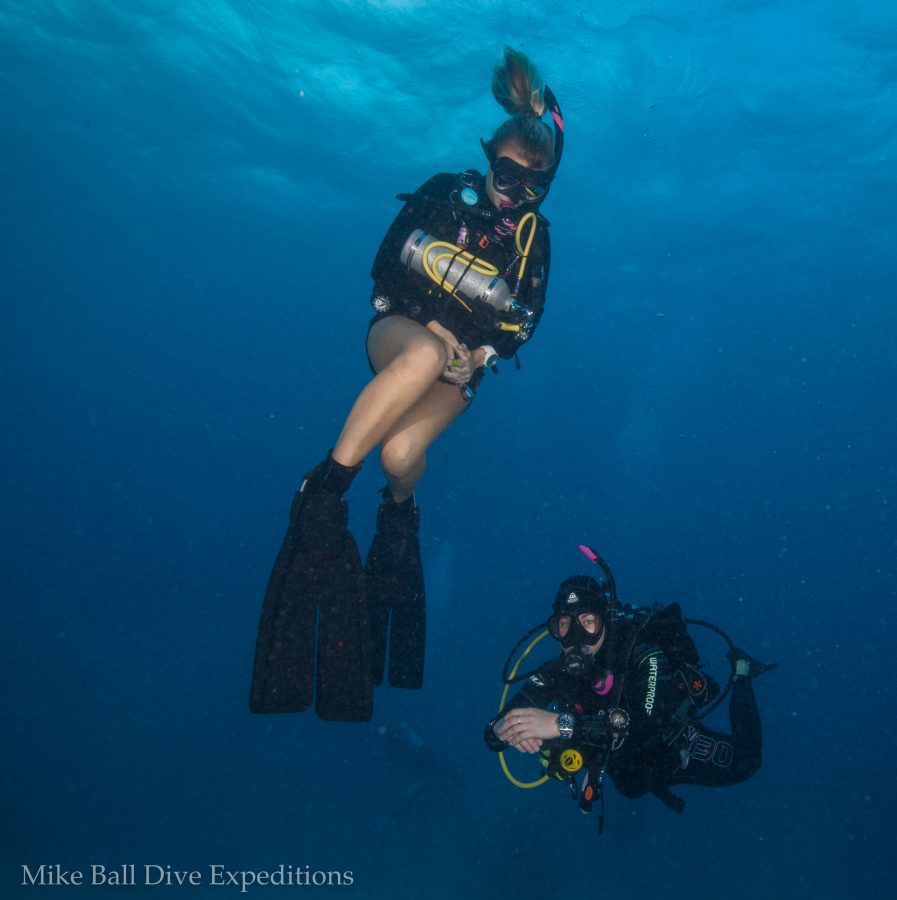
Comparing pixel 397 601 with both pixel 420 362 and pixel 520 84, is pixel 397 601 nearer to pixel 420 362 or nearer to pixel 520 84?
pixel 420 362

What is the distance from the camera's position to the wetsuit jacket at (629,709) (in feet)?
14.4

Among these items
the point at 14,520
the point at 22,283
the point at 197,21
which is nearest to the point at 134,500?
the point at 14,520

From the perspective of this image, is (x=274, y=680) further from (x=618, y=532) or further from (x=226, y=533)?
(x=618, y=532)

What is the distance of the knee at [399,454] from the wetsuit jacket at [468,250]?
928mm

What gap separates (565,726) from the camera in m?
4.26

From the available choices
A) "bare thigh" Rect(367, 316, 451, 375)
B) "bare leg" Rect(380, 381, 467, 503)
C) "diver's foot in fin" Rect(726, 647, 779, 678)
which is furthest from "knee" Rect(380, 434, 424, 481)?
"diver's foot in fin" Rect(726, 647, 779, 678)

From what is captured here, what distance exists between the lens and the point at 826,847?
20.6 m

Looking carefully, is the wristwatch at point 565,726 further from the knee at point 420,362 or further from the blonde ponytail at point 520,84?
the blonde ponytail at point 520,84

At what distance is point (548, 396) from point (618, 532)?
19110 millimetres

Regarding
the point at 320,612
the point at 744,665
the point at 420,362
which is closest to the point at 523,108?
the point at 420,362

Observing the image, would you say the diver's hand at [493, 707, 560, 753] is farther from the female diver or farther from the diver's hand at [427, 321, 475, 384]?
the diver's hand at [427, 321, 475, 384]

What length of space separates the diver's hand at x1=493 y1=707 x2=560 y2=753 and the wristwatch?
0.03 metres

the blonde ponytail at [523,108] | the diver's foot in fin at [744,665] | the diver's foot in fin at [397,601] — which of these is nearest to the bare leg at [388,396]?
the diver's foot in fin at [397,601]

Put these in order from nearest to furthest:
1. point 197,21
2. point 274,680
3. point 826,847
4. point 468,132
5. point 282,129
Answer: point 274,680, point 197,21, point 468,132, point 826,847, point 282,129
